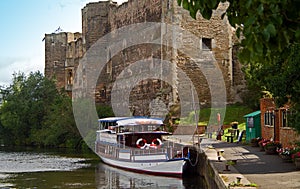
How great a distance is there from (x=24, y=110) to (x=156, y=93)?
19.9 m

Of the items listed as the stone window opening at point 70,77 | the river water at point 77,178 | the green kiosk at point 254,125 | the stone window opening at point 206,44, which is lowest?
the river water at point 77,178

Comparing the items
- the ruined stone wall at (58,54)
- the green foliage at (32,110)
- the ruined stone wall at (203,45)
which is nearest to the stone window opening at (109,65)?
the green foliage at (32,110)

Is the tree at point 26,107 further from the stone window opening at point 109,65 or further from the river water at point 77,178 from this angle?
the river water at point 77,178

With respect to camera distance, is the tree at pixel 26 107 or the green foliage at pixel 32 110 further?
the tree at pixel 26 107

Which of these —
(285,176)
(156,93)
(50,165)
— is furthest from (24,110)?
(285,176)

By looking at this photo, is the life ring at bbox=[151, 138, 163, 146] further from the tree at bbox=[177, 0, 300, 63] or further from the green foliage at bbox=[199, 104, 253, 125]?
the tree at bbox=[177, 0, 300, 63]

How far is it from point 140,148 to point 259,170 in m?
11.7

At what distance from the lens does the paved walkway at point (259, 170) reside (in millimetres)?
12000

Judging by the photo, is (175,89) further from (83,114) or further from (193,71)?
(83,114)

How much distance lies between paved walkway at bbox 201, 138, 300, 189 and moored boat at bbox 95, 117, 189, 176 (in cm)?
A: 318

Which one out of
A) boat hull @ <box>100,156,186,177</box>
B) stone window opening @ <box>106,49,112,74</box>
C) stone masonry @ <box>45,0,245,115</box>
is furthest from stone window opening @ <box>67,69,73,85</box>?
boat hull @ <box>100,156,186,177</box>

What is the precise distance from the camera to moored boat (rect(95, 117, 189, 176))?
2328 centimetres

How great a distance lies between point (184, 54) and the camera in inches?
1346

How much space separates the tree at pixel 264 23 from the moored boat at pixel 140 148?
18512mm
